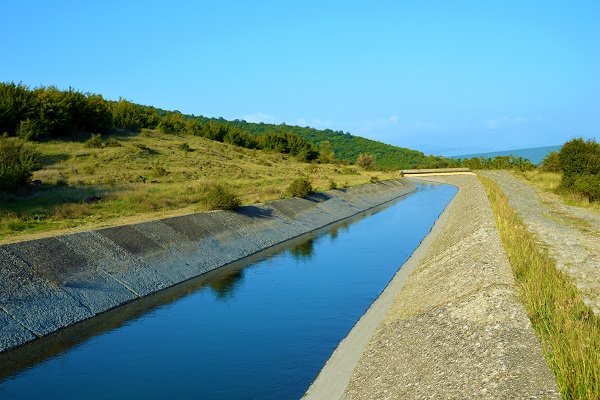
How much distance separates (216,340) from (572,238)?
15698mm

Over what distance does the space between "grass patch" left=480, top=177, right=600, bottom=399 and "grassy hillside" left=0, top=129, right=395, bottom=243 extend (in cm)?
1876

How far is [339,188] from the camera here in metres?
57.3

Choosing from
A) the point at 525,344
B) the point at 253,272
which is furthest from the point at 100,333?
the point at 525,344

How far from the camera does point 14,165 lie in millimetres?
36000

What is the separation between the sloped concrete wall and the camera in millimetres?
16469

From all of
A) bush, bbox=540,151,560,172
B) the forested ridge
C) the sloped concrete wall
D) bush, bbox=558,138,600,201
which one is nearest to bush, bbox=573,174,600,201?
bush, bbox=558,138,600,201

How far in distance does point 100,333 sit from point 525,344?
39.2 ft

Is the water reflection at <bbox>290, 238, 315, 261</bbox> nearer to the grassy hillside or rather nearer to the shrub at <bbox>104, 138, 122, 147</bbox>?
the grassy hillside

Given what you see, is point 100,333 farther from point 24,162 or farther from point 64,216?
point 24,162

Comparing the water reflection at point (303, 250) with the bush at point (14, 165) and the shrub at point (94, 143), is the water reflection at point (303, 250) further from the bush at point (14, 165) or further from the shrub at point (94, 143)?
the shrub at point (94, 143)

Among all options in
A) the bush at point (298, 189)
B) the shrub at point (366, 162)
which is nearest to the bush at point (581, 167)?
the bush at point (298, 189)

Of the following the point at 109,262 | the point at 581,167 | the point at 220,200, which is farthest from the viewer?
the point at 581,167

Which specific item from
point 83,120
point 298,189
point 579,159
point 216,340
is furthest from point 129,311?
point 83,120

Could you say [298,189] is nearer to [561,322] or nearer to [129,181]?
[129,181]
